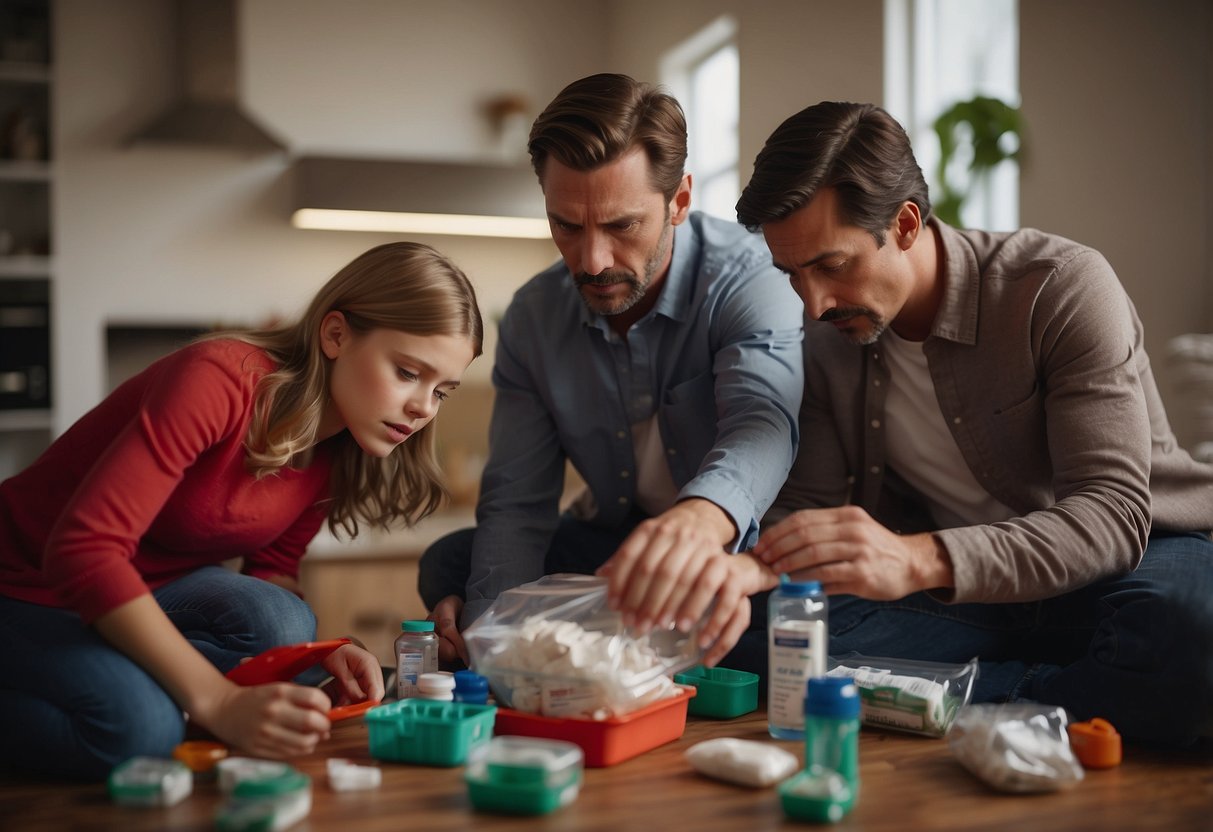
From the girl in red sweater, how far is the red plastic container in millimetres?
256

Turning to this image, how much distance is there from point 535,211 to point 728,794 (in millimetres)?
3883

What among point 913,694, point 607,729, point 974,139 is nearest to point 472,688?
point 607,729

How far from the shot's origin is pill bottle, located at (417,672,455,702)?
1.56 meters

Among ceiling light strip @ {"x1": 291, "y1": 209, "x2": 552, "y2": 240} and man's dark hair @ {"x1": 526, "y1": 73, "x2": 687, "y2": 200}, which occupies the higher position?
ceiling light strip @ {"x1": 291, "y1": 209, "x2": 552, "y2": 240}

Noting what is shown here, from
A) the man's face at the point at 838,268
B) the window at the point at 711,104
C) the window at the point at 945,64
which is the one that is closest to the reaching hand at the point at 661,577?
the man's face at the point at 838,268

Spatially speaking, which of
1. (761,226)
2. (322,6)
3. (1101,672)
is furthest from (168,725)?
(322,6)

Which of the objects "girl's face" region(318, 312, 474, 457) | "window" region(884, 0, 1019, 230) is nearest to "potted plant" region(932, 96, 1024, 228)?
"window" region(884, 0, 1019, 230)

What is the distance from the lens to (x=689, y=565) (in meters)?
1.41

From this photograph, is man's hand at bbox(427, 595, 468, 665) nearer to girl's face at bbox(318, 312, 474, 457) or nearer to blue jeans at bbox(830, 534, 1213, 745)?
girl's face at bbox(318, 312, 474, 457)

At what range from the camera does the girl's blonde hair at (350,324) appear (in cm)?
169

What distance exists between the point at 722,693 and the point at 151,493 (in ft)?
2.70

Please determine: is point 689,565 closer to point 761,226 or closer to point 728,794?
point 728,794

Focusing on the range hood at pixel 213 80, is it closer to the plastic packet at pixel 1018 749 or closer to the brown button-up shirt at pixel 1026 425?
the brown button-up shirt at pixel 1026 425

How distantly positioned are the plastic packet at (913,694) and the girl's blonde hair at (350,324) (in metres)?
0.75
